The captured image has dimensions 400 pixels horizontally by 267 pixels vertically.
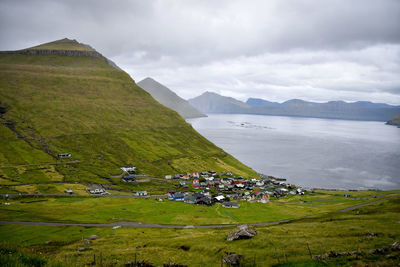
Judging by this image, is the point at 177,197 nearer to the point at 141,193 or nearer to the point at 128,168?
the point at 141,193

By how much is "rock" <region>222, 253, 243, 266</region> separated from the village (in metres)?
76.0

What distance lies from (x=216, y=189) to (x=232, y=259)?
111643mm

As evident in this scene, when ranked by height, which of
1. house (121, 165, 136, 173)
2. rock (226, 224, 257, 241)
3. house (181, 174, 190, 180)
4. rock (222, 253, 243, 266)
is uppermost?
rock (222, 253, 243, 266)

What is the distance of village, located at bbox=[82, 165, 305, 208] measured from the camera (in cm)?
11762

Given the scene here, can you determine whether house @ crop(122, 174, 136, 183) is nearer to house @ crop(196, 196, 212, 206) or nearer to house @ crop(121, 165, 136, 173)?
house @ crop(121, 165, 136, 173)

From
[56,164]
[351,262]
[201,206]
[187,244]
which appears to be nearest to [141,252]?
[187,244]

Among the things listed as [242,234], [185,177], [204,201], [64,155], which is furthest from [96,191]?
[242,234]

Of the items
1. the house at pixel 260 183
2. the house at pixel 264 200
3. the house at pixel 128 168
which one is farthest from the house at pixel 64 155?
the house at pixel 260 183

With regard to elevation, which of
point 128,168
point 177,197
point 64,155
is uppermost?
point 64,155

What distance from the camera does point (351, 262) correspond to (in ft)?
93.8

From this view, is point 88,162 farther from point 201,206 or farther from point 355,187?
point 355,187

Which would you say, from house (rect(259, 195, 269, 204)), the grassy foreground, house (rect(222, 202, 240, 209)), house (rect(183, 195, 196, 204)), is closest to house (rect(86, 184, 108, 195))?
house (rect(183, 195, 196, 204))

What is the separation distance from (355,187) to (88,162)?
183134mm

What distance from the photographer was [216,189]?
145 meters
